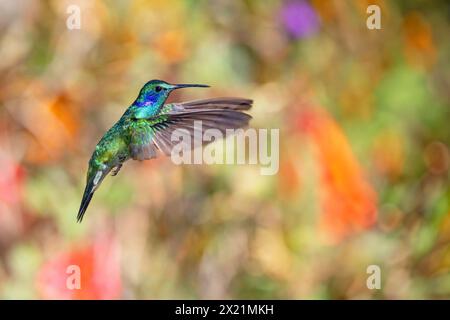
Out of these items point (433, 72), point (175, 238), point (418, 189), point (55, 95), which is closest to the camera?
point (55, 95)

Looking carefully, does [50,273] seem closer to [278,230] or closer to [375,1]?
[278,230]

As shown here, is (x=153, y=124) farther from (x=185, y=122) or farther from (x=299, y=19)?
(x=299, y=19)

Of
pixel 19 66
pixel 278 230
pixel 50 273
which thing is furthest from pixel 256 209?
pixel 19 66

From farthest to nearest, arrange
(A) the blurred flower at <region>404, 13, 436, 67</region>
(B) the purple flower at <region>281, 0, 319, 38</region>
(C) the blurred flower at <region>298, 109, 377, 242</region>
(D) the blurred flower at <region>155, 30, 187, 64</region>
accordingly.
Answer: (A) the blurred flower at <region>404, 13, 436, 67</region>
(B) the purple flower at <region>281, 0, 319, 38</region>
(C) the blurred flower at <region>298, 109, 377, 242</region>
(D) the blurred flower at <region>155, 30, 187, 64</region>

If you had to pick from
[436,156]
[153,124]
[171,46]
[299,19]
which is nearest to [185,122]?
[153,124]

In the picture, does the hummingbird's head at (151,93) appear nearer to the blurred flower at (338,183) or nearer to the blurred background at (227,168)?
the blurred background at (227,168)

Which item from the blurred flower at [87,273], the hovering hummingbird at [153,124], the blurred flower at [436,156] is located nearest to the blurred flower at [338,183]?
the blurred flower at [436,156]

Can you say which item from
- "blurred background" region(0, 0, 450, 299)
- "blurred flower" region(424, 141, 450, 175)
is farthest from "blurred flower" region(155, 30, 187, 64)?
"blurred flower" region(424, 141, 450, 175)

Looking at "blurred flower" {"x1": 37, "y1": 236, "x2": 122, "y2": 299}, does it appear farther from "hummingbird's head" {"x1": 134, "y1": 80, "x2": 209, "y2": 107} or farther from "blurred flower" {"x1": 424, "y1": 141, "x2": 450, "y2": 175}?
"hummingbird's head" {"x1": 134, "y1": 80, "x2": 209, "y2": 107}
